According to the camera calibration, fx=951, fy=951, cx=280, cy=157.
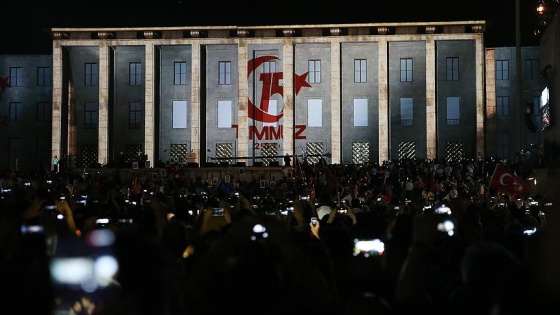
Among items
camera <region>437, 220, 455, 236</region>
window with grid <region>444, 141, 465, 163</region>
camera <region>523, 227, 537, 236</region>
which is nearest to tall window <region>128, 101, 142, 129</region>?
window with grid <region>444, 141, 465, 163</region>

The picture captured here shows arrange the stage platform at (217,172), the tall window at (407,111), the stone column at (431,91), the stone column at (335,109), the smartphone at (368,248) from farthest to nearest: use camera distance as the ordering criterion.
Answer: the tall window at (407,111), the stone column at (335,109), the stone column at (431,91), the stage platform at (217,172), the smartphone at (368,248)

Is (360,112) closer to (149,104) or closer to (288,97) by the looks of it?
(288,97)

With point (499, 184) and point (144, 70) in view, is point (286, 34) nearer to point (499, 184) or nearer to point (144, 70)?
point (144, 70)

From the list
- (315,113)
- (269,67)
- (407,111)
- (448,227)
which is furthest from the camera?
(269,67)

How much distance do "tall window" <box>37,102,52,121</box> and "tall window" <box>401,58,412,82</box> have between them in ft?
75.3

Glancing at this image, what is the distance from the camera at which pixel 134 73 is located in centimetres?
6128

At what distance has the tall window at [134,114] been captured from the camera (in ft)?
201

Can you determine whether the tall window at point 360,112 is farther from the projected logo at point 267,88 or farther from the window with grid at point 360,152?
the projected logo at point 267,88

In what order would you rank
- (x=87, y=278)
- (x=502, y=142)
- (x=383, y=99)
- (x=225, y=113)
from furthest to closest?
1. (x=225, y=113)
2. (x=502, y=142)
3. (x=383, y=99)
4. (x=87, y=278)

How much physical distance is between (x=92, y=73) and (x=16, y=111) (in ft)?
19.4

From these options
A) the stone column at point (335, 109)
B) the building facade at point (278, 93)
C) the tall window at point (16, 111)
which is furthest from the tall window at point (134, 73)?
the stone column at point (335, 109)

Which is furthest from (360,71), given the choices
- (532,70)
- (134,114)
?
(134,114)

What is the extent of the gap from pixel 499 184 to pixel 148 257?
15.4 meters

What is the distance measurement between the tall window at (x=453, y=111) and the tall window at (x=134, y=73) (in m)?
19.7
